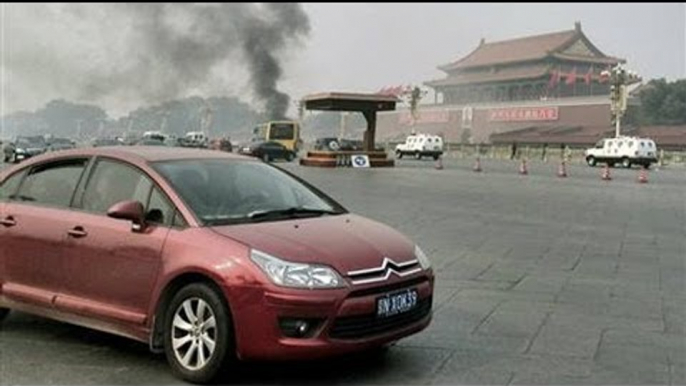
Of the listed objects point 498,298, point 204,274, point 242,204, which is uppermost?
point 242,204

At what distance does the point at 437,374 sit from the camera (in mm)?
4652

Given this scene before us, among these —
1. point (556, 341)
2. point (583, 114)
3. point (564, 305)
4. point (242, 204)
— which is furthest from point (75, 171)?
point (583, 114)

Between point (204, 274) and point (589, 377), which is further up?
point (204, 274)

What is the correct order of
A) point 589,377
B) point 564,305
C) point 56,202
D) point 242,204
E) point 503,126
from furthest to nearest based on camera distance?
point 503,126, point 564,305, point 56,202, point 242,204, point 589,377

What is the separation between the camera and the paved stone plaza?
465 cm

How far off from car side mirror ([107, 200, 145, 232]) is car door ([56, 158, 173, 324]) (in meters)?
0.04

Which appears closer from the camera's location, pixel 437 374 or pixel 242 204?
pixel 437 374

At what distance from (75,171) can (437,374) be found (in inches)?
111

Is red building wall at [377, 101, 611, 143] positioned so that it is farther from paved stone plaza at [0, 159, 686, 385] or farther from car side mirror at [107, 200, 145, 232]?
car side mirror at [107, 200, 145, 232]

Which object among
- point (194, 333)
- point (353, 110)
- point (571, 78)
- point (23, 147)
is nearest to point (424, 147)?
point (353, 110)

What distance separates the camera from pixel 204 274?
173 inches

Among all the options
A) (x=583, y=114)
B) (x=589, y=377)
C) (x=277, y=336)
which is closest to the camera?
(x=277, y=336)

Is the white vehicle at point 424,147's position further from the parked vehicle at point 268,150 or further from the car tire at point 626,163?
the car tire at point 626,163

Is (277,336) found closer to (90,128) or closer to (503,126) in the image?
(90,128)
